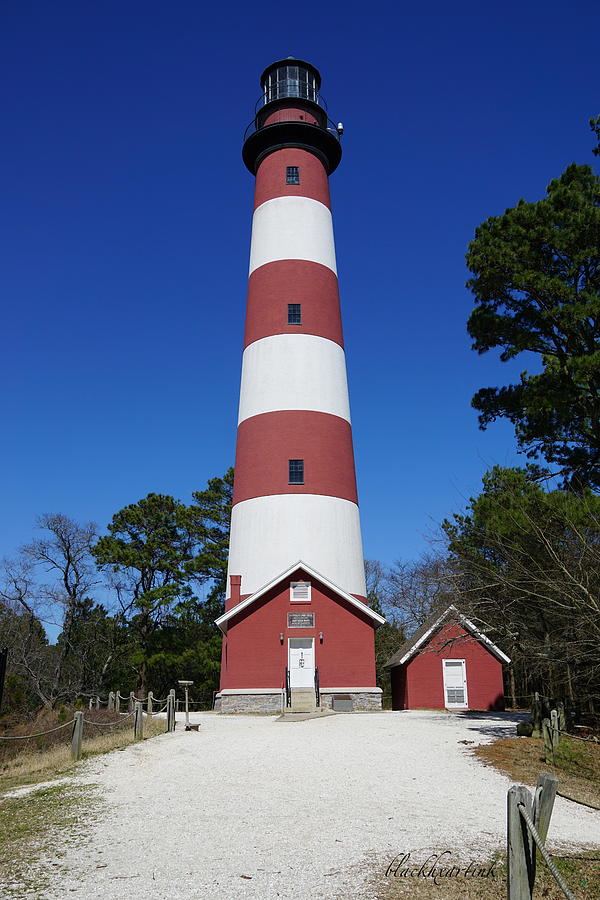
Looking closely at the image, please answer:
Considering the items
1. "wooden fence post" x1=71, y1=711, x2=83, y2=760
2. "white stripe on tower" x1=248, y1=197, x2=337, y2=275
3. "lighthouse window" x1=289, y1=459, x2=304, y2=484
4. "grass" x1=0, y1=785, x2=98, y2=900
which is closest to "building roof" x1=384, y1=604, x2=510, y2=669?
"lighthouse window" x1=289, y1=459, x2=304, y2=484

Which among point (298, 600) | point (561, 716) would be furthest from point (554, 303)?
point (298, 600)

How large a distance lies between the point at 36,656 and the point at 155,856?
3047 centimetres

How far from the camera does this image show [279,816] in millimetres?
8141

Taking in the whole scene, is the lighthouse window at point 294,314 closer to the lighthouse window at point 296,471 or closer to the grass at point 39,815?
the lighthouse window at point 296,471

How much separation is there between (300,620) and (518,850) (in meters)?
18.3

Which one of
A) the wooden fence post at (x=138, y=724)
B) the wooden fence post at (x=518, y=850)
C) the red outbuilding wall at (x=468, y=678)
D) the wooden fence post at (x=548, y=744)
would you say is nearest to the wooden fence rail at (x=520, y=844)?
the wooden fence post at (x=518, y=850)

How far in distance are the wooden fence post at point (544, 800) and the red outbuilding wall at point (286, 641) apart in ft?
57.5

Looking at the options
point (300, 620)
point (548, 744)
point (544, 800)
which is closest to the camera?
point (544, 800)

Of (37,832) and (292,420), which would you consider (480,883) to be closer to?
(37,832)

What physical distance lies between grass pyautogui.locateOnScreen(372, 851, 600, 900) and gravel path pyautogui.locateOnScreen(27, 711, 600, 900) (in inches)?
9.2

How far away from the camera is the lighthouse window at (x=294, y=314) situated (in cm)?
2527

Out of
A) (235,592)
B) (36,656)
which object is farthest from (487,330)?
(36,656)

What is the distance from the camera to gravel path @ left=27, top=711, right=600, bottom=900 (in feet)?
19.6

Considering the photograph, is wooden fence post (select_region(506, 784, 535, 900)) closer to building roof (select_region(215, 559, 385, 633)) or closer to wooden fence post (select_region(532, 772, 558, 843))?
wooden fence post (select_region(532, 772, 558, 843))
